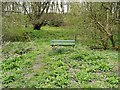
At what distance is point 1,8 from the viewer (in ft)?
9.57

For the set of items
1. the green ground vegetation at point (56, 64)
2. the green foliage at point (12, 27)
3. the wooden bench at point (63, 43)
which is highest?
the green foliage at point (12, 27)

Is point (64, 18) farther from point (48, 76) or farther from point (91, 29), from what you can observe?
point (48, 76)

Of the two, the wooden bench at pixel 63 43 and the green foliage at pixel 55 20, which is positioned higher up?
the green foliage at pixel 55 20

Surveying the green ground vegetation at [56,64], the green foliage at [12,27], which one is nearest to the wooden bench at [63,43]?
the green ground vegetation at [56,64]

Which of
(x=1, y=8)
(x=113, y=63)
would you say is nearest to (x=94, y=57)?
(x=113, y=63)

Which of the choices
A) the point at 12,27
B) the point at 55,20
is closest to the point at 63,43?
the point at 12,27

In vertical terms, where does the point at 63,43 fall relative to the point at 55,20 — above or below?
below

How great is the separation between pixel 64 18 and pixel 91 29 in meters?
0.59

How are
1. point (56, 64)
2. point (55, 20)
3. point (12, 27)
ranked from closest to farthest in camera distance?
point (56, 64)
point (12, 27)
point (55, 20)

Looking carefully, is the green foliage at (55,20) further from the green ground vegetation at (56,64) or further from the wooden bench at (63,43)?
the wooden bench at (63,43)

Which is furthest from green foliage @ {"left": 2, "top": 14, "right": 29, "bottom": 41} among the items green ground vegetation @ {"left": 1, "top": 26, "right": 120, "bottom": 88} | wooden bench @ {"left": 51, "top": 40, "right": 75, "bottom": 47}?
wooden bench @ {"left": 51, "top": 40, "right": 75, "bottom": 47}

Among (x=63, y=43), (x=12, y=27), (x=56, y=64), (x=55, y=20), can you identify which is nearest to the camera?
(x=56, y=64)

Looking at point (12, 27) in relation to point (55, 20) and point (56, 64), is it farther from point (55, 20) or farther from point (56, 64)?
point (55, 20)

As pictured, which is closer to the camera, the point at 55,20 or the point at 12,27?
the point at 12,27
